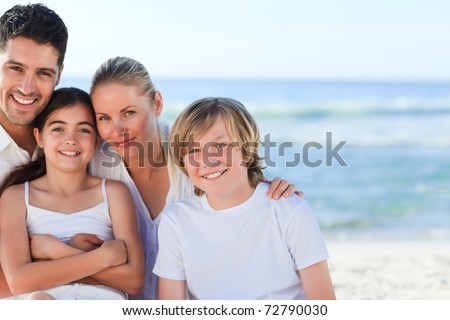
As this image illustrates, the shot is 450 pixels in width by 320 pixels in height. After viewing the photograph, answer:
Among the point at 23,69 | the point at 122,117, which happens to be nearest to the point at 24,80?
the point at 23,69

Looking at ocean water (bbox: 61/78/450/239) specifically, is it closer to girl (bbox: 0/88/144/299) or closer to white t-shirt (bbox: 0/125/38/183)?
girl (bbox: 0/88/144/299)

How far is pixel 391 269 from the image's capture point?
20.6 feet

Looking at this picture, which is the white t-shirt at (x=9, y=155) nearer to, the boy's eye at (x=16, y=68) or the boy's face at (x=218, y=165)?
the boy's eye at (x=16, y=68)

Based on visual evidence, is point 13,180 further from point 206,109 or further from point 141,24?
point 141,24

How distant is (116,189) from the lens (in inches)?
136

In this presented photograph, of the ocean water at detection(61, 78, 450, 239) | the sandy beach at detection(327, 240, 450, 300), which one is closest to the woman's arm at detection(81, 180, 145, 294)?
the ocean water at detection(61, 78, 450, 239)

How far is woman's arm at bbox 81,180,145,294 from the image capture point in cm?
316

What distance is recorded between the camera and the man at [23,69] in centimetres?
351

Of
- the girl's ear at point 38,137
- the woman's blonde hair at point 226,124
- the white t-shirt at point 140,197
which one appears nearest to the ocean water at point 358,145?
A: the white t-shirt at point 140,197

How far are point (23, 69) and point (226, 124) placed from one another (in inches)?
51.9

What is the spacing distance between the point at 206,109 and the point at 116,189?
29.4 inches

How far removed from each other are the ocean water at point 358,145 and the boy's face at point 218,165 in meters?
1.34

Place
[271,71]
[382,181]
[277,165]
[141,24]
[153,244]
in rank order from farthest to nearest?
[271,71]
[141,24]
[277,165]
[382,181]
[153,244]

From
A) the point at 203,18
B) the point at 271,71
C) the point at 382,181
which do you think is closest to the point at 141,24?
the point at 203,18
